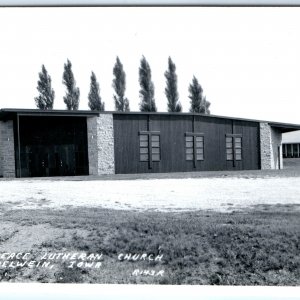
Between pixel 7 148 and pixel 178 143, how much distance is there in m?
6.84

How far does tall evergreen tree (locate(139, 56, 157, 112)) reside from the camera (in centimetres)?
490

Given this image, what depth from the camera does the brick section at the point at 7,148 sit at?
46.5 ft

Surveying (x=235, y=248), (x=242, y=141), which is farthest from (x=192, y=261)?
Answer: (x=242, y=141)

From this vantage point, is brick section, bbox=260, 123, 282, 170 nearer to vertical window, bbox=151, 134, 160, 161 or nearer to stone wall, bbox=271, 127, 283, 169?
stone wall, bbox=271, 127, 283, 169

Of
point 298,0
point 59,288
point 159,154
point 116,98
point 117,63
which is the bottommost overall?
point 59,288

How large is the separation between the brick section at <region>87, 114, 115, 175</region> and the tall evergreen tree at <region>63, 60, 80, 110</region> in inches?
269

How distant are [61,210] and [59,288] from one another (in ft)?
6.27

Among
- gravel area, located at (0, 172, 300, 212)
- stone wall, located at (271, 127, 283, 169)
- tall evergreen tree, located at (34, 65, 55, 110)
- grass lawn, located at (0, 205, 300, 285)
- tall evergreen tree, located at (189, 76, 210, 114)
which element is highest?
tall evergreen tree, located at (34, 65, 55, 110)

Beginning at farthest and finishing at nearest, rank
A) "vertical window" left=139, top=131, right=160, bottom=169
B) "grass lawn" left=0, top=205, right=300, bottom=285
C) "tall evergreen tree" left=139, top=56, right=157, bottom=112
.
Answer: "vertical window" left=139, top=131, right=160, bottom=169 → "tall evergreen tree" left=139, top=56, right=157, bottom=112 → "grass lawn" left=0, top=205, right=300, bottom=285

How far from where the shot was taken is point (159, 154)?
1202cm

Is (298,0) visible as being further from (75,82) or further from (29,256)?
(29,256)

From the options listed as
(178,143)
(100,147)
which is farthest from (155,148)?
(100,147)

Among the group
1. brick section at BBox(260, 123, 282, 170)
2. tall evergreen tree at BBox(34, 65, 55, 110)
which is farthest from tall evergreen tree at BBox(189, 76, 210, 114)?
brick section at BBox(260, 123, 282, 170)

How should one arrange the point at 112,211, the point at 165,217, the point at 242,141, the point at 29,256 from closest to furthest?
the point at 29,256
the point at 165,217
the point at 112,211
the point at 242,141
